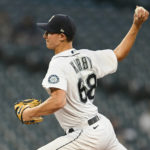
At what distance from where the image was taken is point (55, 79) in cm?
188

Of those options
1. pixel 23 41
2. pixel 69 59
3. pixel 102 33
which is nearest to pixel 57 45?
pixel 69 59

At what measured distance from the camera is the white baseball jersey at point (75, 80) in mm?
1941

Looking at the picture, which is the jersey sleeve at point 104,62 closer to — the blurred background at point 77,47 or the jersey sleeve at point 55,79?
the jersey sleeve at point 55,79

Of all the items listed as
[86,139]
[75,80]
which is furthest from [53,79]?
[86,139]

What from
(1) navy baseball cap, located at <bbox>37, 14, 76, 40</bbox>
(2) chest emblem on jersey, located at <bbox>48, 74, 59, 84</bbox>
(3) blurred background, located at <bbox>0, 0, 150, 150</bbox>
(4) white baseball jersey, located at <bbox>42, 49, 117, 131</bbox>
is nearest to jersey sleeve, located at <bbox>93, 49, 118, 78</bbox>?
(4) white baseball jersey, located at <bbox>42, 49, 117, 131</bbox>

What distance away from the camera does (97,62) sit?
7.16 ft

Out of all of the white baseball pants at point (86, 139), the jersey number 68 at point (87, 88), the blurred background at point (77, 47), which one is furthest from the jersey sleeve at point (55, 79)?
the blurred background at point (77, 47)

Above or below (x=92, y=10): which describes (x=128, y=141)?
below

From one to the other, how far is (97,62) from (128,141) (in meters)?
2.90

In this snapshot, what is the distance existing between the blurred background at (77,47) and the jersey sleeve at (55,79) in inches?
102

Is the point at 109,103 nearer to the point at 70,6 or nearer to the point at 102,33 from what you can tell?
the point at 102,33

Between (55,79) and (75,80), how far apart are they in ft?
0.52

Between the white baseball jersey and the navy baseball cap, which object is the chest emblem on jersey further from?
the navy baseball cap

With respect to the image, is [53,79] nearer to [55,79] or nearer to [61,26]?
[55,79]
